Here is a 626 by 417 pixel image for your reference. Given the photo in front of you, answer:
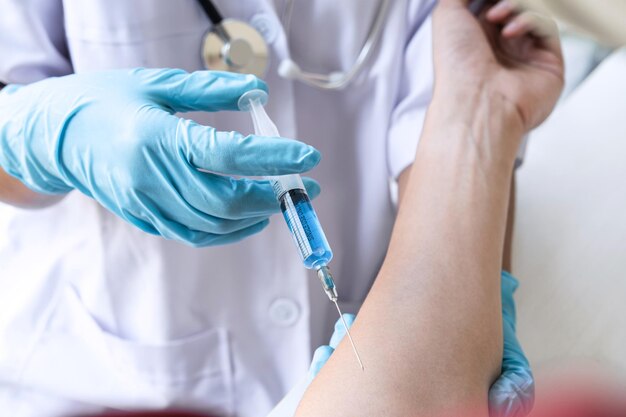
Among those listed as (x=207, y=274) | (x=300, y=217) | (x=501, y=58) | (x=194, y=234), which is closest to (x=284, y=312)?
(x=207, y=274)

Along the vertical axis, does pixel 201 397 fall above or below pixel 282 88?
below

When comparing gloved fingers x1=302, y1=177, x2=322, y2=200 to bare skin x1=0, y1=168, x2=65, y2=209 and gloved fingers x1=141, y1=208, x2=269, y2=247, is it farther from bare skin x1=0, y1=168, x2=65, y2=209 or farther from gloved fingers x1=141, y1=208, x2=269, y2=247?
bare skin x1=0, y1=168, x2=65, y2=209

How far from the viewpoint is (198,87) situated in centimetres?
79

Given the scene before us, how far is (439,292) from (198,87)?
395 millimetres

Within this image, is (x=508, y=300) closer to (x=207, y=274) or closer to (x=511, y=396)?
(x=511, y=396)

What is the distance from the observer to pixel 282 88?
3.27 ft

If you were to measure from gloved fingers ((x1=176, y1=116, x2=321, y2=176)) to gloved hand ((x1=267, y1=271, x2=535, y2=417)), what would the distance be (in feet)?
0.84

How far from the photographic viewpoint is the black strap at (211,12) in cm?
91

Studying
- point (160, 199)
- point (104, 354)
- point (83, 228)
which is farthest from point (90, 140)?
point (104, 354)

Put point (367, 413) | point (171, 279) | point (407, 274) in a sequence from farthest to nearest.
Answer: point (171, 279), point (407, 274), point (367, 413)

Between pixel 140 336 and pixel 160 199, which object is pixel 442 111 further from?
pixel 140 336

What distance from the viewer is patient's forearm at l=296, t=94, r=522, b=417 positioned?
0.74m

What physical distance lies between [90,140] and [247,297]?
38cm

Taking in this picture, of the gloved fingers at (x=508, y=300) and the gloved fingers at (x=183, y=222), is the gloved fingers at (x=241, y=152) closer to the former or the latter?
the gloved fingers at (x=183, y=222)
